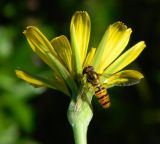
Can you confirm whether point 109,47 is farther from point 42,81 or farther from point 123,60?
point 42,81

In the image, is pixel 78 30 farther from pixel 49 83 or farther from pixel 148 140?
pixel 148 140

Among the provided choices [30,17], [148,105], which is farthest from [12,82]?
[148,105]

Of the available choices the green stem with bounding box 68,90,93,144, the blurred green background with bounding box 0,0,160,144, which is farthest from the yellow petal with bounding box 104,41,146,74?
the blurred green background with bounding box 0,0,160,144

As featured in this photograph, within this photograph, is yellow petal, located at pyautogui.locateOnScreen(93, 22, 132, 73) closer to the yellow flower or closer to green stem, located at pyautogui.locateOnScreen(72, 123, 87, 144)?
the yellow flower

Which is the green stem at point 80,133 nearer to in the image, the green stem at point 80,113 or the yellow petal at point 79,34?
the green stem at point 80,113

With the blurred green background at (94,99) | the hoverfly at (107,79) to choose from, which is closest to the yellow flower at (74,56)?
the hoverfly at (107,79)

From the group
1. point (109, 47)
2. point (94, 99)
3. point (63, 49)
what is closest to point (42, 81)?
point (63, 49)

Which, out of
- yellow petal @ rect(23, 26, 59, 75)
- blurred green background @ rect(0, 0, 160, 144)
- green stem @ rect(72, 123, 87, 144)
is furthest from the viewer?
blurred green background @ rect(0, 0, 160, 144)
